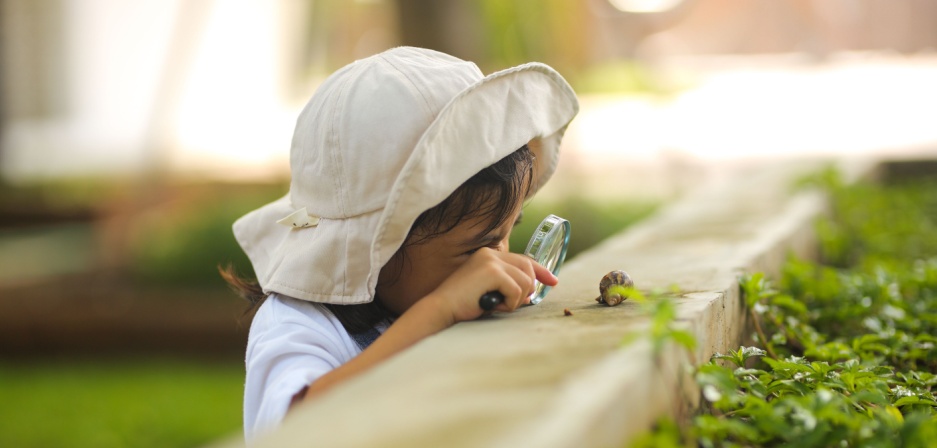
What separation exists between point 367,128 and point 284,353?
0.46 meters

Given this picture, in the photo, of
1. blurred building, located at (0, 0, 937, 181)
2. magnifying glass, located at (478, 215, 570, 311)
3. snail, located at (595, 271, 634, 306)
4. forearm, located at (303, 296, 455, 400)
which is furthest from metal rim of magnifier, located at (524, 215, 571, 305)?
blurred building, located at (0, 0, 937, 181)

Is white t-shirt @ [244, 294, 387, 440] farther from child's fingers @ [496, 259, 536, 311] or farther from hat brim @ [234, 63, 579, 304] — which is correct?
child's fingers @ [496, 259, 536, 311]

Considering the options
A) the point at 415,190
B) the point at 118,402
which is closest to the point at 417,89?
the point at 415,190

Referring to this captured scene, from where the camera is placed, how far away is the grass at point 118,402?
17.3ft

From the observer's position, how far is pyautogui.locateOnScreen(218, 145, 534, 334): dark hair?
2174 mm

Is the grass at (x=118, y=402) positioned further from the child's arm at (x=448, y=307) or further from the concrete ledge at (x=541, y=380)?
the child's arm at (x=448, y=307)

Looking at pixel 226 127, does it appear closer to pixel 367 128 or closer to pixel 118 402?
pixel 118 402

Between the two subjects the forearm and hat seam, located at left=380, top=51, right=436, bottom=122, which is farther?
hat seam, located at left=380, top=51, right=436, bottom=122

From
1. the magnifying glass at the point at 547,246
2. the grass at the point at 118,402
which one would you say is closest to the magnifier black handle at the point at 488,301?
the magnifying glass at the point at 547,246

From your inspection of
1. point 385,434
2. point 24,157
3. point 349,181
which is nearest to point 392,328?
point 349,181

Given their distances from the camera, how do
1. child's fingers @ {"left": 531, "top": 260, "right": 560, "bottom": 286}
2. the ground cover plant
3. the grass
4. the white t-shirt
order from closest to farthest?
the ground cover plant, the white t-shirt, child's fingers @ {"left": 531, "top": 260, "right": 560, "bottom": 286}, the grass

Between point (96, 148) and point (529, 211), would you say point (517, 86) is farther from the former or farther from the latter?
point (96, 148)

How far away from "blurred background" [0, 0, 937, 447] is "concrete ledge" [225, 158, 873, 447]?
11.6ft

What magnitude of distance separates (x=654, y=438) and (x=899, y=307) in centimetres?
171
